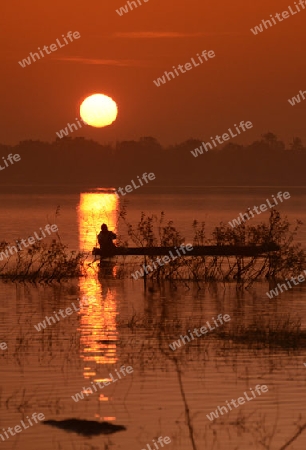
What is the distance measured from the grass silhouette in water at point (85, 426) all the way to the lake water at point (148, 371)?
0.17m

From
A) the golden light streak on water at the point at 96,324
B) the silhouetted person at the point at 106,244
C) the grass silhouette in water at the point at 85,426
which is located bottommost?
the grass silhouette in water at the point at 85,426

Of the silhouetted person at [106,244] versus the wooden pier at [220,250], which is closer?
the wooden pier at [220,250]

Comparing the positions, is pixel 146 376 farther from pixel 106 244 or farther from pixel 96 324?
pixel 106 244

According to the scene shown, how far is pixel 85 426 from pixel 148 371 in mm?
3640

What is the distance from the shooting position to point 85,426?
14141 mm

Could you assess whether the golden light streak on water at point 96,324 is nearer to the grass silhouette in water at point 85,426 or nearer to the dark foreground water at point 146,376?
the dark foreground water at point 146,376

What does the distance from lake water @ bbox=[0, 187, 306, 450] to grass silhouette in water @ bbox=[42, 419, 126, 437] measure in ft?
0.57

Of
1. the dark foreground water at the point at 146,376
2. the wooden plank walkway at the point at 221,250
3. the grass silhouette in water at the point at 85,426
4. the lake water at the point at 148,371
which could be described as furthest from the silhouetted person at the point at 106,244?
the grass silhouette in water at the point at 85,426

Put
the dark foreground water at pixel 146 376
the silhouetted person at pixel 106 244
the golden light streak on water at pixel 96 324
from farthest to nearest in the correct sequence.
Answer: the silhouetted person at pixel 106 244, the golden light streak on water at pixel 96 324, the dark foreground water at pixel 146 376

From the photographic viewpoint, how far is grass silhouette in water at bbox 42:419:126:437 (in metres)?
13.9

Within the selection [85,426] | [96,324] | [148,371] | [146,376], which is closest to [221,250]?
[96,324]

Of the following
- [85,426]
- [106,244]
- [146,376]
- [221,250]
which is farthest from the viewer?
[106,244]

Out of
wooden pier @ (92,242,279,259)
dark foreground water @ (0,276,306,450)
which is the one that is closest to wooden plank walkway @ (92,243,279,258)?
wooden pier @ (92,242,279,259)

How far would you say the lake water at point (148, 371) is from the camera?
13.8 metres
